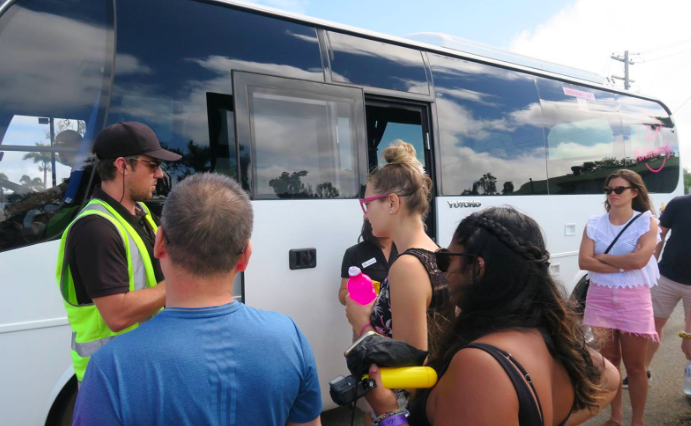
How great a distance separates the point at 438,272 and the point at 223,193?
103cm

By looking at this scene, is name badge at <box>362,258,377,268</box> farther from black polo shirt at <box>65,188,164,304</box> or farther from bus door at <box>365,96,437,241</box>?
black polo shirt at <box>65,188,164,304</box>

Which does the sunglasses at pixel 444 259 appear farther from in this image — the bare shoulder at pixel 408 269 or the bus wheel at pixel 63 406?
the bus wheel at pixel 63 406

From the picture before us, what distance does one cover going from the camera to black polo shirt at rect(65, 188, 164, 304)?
5.69 feet

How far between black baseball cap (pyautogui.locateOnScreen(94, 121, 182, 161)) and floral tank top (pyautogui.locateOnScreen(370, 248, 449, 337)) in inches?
49.3

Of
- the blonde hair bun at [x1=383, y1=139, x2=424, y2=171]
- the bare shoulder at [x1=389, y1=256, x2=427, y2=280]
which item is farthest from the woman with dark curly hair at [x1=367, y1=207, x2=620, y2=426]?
the blonde hair bun at [x1=383, y1=139, x2=424, y2=171]

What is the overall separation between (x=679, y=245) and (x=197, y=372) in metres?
4.70

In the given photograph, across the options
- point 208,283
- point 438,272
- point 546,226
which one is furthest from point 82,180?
point 546,226

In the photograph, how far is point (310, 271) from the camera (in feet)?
10.7

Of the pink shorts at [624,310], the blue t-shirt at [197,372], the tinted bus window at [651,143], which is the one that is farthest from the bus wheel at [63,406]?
the tinted bus window at [651,143]

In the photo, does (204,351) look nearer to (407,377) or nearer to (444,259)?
(407,377)

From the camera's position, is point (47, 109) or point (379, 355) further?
point (47, 109)

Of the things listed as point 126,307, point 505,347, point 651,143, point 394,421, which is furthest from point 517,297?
point 651,143

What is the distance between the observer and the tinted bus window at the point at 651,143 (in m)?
6.18

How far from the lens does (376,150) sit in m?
3.97
